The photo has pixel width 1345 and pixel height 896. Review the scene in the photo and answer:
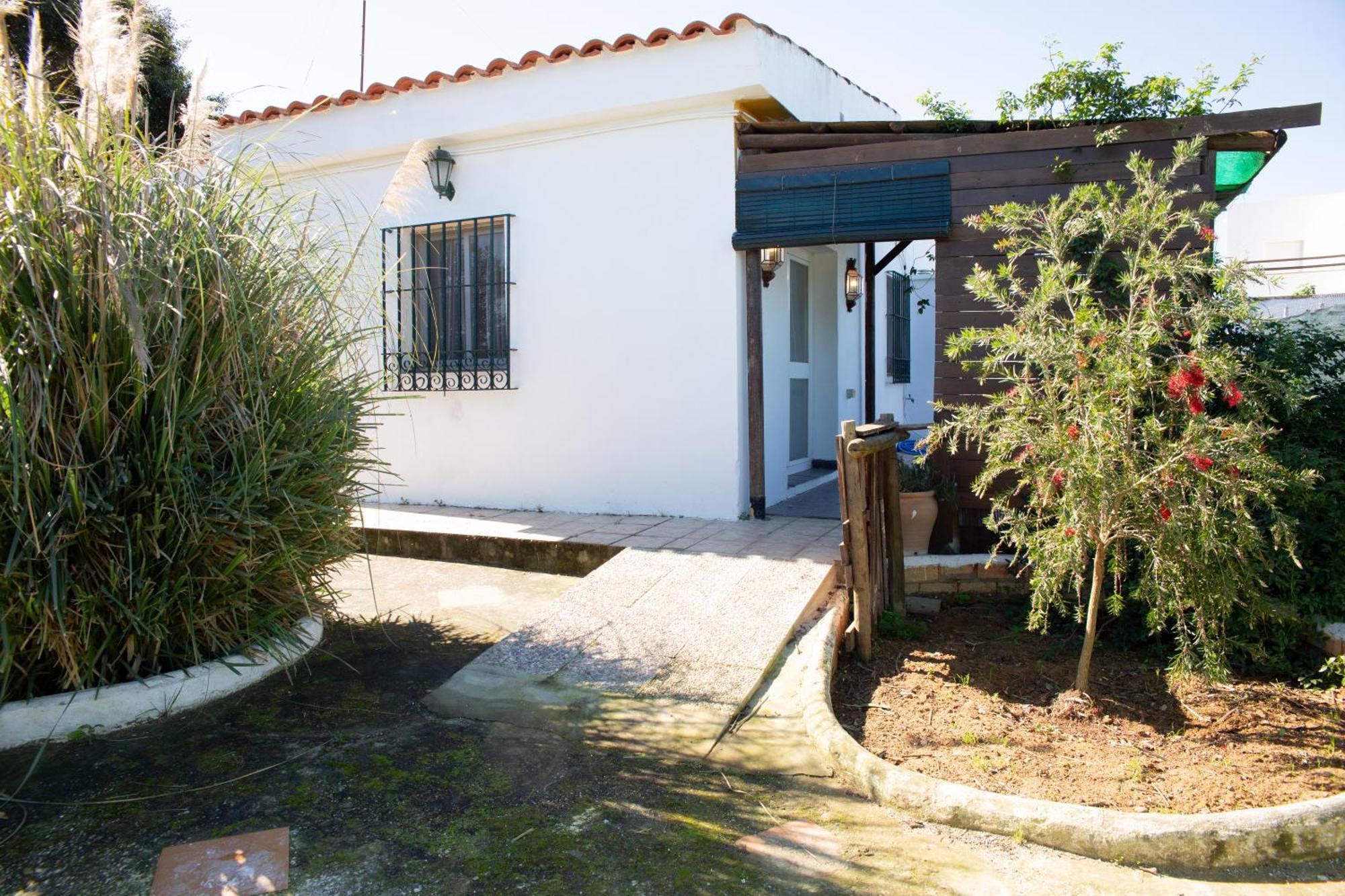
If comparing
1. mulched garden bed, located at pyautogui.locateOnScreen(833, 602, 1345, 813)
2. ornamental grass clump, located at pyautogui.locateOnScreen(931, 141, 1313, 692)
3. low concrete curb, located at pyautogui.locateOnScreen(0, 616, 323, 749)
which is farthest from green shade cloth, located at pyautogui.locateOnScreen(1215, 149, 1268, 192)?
low concrete curb, located at pyautogui.locateOnScreen(0, 616, 323, 749)

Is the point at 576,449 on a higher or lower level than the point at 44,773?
higher

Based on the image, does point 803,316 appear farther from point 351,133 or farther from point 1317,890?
point 1317,890

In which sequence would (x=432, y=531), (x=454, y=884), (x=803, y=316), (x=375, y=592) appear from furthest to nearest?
(x=803, y=316)
(x=432, y=531)
(x=375, y=592)
(x=454, y=884)

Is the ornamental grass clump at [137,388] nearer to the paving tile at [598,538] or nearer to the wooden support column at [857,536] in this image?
the paving tile at [598,538]

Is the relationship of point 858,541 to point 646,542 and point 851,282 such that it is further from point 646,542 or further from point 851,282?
point 851,282

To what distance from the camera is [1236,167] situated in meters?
5.09

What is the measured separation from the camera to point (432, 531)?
6176 millimetres

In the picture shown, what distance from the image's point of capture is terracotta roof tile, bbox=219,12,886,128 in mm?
5887

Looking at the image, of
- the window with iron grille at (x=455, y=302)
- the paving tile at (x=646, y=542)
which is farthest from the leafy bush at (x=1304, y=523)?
the window with iron grille at (x=455, y=302)

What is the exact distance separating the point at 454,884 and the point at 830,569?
2.94m

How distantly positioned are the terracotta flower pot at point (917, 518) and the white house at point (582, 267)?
1396mm

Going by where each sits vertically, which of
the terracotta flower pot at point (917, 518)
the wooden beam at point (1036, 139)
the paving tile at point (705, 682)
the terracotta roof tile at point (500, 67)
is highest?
the terracotta roof tile at point (500, 67)

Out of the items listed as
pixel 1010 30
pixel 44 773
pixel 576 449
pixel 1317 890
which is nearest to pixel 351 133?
pixel 576 449

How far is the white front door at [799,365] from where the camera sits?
8.15 metres
